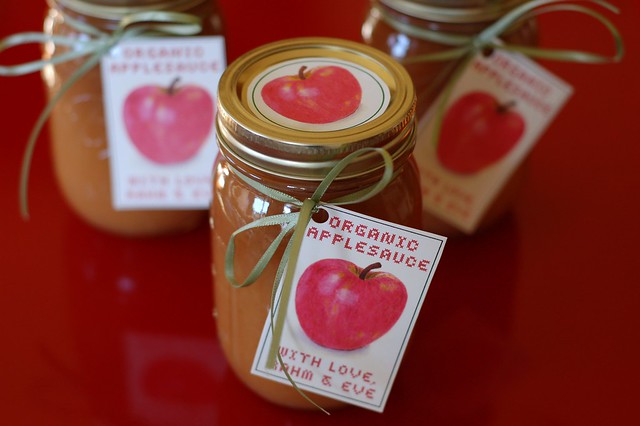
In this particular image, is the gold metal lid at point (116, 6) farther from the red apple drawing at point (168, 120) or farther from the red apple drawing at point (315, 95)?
the red apple drawing at point (315, 95)

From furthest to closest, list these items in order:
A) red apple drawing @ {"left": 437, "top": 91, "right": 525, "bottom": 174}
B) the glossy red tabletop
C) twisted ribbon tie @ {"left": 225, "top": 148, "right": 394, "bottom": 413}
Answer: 1. red apple drawing @ {"left": 437, "top": 91, "right": 525, "bottom": 174}
2. the glossy red tabletop
3. twisted ribbon tie @ {"left": 225, "top": 148, "right": 394, "bottom": 413}

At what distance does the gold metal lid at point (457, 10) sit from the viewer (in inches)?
31.7

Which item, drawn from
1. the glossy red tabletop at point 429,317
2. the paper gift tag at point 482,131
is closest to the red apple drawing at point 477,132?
the paper gift tag at point 482,131

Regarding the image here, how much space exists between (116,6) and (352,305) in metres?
0.38

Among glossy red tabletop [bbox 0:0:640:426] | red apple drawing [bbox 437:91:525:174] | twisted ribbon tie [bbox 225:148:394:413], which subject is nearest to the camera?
twisted ribbon tie [bbox 225:148:394:413]

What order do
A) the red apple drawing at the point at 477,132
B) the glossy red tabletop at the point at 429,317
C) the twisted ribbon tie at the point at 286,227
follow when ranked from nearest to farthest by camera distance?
the twisted ribbon tie at the point at 286,227 < the glossy red tabletop at the point at 429,317 < the red apple drawing at the point at 477,132

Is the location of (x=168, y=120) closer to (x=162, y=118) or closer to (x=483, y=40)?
(x=162, y=118)

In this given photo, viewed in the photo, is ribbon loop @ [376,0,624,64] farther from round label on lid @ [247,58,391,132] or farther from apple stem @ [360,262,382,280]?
apple stem @ [360,262,382,280]

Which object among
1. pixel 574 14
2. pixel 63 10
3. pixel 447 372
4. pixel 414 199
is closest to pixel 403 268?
pixel 414 199

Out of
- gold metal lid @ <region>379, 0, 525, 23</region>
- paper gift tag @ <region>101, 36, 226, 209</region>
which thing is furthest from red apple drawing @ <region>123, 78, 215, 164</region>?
gold metal lid @ <region>379, 0, 525, 23</region>

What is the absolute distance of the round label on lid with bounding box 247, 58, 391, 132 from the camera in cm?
64

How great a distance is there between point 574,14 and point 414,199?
80cm

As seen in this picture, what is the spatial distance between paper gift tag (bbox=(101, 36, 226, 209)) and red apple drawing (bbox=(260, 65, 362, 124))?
0.58ft

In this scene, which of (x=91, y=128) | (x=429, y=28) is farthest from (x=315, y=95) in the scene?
(x=91, y=128)
